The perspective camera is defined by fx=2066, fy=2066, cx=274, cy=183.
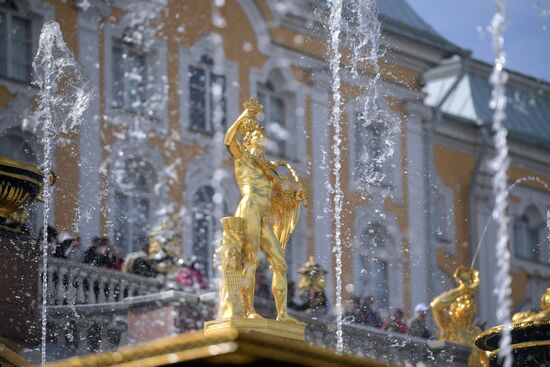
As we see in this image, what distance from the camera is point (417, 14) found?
3541cm

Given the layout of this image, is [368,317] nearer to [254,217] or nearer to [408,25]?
[254,217]

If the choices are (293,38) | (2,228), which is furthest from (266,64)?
(2,228)

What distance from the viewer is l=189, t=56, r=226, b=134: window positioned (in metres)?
29.5

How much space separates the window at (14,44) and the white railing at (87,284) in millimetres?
6470

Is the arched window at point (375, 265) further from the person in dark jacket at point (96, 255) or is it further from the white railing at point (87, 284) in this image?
the white railing at point (87, 284)

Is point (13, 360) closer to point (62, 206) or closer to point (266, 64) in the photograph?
point (62, 206)

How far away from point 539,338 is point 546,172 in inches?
949

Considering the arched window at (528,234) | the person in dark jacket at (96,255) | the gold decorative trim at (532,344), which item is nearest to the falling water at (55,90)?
the person in dark jacket at (96,255)

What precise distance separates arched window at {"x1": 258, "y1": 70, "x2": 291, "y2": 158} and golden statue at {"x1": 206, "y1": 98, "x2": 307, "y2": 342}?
14.7m

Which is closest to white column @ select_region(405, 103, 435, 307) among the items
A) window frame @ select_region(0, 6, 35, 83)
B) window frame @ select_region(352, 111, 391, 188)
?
window frame @ select_region(352, 111, 391, 188)

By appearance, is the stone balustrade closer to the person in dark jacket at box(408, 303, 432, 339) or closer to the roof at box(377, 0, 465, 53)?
the person in dark jacket at box(408, 303, 432, 339)

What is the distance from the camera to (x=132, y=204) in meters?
27.3

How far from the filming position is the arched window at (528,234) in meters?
37.1

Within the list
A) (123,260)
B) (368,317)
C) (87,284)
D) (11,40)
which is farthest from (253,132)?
(11,40)
